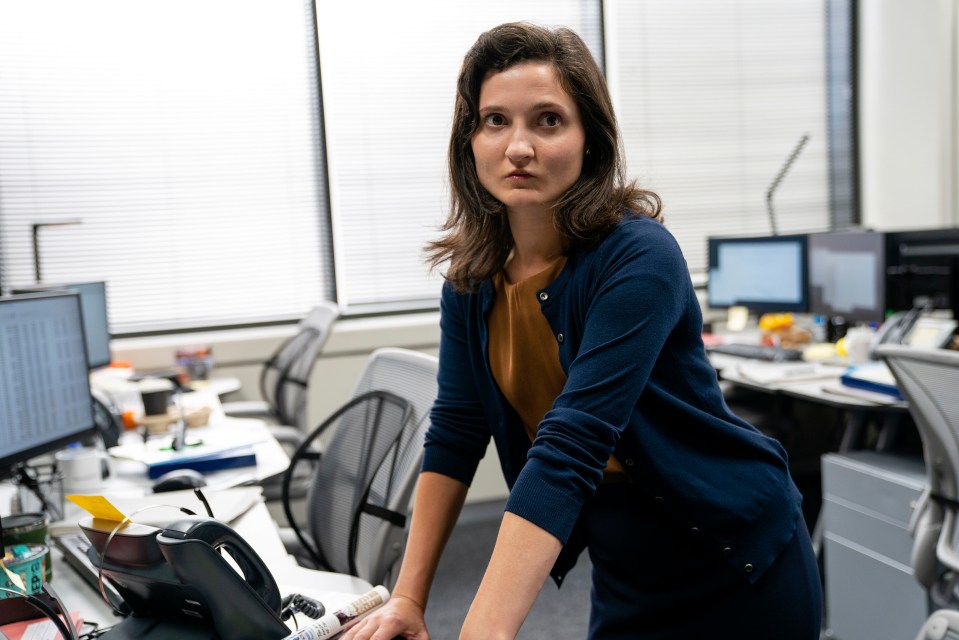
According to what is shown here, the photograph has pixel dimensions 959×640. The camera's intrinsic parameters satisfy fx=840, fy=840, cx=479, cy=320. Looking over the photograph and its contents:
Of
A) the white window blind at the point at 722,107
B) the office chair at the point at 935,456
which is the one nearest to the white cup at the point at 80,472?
the office chair at the point at 935,456

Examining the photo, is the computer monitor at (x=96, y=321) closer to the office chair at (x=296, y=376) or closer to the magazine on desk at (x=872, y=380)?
the office chair at (x=296, y=376)

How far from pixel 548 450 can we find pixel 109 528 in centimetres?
63

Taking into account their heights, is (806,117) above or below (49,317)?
above

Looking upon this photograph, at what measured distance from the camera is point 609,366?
3.20 ft

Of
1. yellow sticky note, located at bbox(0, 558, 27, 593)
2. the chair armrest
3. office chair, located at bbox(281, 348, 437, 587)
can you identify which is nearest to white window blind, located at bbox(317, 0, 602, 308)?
the chair armrest

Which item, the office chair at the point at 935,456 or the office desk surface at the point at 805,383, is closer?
the office chair at the point at 935,456

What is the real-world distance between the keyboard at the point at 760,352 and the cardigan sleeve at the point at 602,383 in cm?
256

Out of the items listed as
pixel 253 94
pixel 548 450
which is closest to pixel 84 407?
pixel 548 450

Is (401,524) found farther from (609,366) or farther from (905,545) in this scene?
(905,545)

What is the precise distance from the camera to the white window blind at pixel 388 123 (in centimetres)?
413

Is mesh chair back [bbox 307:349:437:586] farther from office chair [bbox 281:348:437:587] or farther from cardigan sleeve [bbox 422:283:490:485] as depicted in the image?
cardigan sleeve [bbox 422:283:490:485]

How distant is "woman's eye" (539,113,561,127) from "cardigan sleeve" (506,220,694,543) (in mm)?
205

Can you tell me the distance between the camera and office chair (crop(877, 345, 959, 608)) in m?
1.90

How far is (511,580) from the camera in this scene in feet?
3.07
